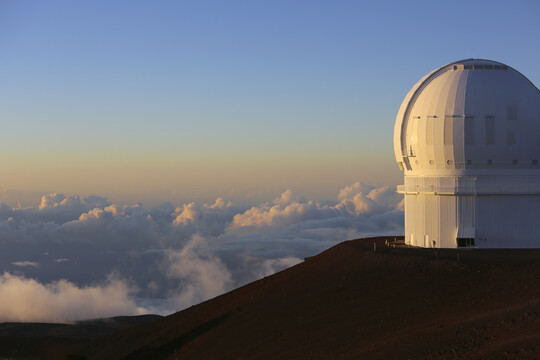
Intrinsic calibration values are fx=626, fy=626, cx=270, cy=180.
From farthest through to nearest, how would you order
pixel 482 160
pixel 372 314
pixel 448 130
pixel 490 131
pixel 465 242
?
pixel 465 242, pixel 448 130, pixel 482 160, pixel 490 131, pixel 372 314

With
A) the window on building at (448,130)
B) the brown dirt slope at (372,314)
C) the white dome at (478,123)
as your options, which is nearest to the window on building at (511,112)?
the white dome at (478,123)

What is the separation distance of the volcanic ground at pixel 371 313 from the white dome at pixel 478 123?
448 centimetres

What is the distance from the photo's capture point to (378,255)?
2852 cm

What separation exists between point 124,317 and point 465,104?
46.2 meters

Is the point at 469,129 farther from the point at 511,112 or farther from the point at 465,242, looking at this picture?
the point at 465,242

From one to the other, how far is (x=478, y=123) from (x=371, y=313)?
40.6 ft

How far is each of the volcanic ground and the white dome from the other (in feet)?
14.7

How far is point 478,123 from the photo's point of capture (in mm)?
30562

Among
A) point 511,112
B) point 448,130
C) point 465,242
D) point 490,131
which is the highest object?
point 511,112

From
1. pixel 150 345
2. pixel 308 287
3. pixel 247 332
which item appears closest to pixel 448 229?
pixel 308 287

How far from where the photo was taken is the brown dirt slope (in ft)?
62.1

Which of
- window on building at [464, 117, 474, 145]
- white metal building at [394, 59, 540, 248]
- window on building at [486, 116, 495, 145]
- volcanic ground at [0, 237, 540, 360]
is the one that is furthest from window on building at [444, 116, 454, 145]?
volcanic ground at [0, 237, 540, 360]

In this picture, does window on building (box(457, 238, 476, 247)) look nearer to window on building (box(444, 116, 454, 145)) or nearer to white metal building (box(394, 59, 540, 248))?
white metal building (box(394, 59, 540, 248))

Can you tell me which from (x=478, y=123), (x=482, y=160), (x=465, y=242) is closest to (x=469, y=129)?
(x=478, y=123)
